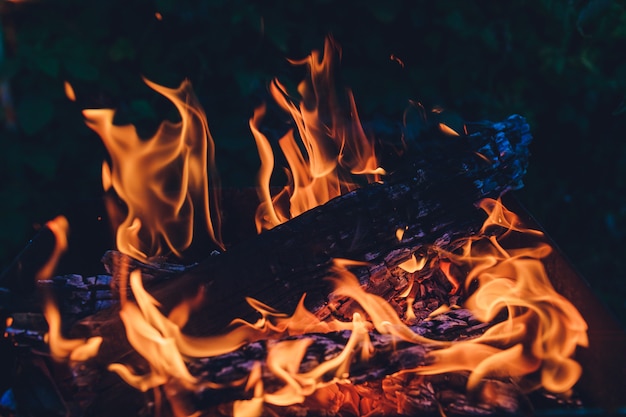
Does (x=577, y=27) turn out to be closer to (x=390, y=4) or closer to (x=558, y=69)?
(x=558, y=69)

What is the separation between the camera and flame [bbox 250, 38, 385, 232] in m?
2.09

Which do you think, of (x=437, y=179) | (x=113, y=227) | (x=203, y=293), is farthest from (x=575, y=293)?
(x=113, y=227)

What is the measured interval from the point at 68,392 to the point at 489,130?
5.03ft

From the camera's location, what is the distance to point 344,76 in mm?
2660

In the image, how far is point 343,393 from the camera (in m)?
1.45

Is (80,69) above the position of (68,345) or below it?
above

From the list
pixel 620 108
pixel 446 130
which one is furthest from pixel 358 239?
pixel 620 108

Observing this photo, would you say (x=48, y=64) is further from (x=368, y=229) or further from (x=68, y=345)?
(x=368, y=229)

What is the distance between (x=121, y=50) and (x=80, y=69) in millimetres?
224

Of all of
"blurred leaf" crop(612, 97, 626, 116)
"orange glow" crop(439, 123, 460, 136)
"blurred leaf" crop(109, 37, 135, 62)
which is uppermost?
"blurred leaf" crop(109, 37, 135, 62)

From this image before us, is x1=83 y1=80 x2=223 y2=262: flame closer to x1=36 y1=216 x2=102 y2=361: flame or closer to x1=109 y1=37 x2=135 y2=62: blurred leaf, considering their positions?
x1=109 y1=37 x2=135 y2=62: blurred leaf

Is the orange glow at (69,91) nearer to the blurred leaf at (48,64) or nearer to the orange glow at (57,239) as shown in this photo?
the blurred leaf at (48,64)

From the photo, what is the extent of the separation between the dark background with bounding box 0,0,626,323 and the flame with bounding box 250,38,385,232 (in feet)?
0.38

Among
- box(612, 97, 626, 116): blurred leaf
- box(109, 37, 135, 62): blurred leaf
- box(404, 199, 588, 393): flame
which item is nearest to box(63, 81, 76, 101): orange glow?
box(109, 37, 135, 62): blurred leaf
